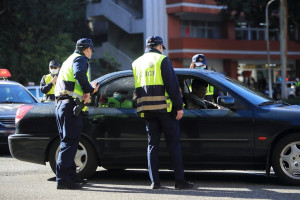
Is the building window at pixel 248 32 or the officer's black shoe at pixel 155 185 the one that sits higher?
the building window at pixel 248 32

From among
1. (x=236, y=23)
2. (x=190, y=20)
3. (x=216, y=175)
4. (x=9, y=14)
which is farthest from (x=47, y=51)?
(x=216, y=175)

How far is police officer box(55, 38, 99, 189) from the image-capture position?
26.5 feet

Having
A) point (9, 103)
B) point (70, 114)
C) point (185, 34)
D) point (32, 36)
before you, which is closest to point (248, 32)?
point (185, 34)

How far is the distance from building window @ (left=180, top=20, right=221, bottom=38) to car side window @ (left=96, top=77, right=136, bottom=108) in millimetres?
39054

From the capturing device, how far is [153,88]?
791 centimetres

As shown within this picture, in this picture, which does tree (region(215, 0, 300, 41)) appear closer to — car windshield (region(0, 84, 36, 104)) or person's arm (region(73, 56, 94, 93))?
car windshield (region(0, 84, 36, 104))

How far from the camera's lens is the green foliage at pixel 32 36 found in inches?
1480

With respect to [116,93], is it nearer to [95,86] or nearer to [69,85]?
[95,86]

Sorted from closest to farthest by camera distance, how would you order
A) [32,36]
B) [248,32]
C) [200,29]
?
[32,36] < [200,29] < [248,32]

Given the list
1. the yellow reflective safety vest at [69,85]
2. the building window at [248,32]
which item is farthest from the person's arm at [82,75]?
the building window at [248,32]

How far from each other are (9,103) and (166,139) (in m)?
6.56

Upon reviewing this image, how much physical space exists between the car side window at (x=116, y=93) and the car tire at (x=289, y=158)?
1.95 metres

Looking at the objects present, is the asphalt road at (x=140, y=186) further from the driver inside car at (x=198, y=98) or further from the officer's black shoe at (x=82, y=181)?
the driver inside car at (x=198, y=98)

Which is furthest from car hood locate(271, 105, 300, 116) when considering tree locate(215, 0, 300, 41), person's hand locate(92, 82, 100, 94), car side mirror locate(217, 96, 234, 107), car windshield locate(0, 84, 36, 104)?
tree locate(215, 0, 300, 41)
